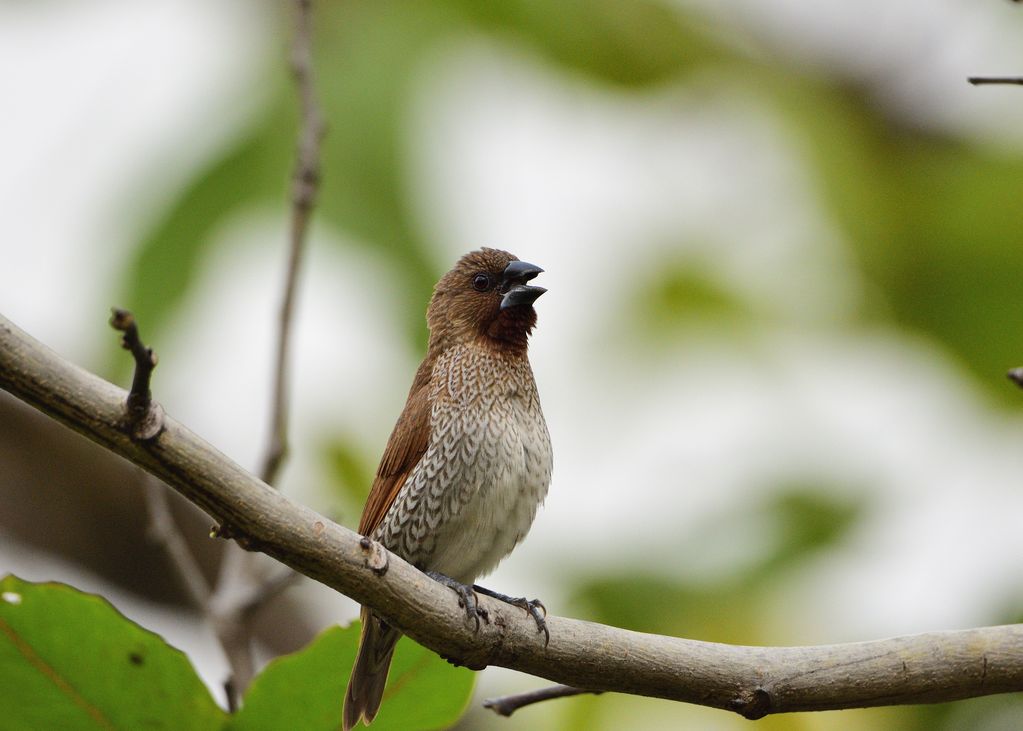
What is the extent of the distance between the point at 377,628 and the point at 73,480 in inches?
52.0

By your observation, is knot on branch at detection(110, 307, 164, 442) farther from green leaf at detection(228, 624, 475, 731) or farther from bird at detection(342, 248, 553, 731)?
bird at detection(342, 248, 553, 731)

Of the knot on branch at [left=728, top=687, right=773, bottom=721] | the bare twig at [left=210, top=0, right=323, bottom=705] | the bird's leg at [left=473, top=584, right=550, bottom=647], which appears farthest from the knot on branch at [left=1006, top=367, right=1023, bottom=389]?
the bare twig at [left=210, top=0, right=323, bottom=705]

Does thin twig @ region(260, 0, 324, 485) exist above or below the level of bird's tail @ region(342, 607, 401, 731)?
above

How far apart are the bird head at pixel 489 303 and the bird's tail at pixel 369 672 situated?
3.20 feet

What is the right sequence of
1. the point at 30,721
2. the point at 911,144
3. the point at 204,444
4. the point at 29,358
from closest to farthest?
the point at 29,358, the point at 204,444, the point at 30,721, the point at 911,144

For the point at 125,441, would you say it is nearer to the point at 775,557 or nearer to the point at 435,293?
the point at 435,293

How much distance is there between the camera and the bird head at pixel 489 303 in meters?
3.94

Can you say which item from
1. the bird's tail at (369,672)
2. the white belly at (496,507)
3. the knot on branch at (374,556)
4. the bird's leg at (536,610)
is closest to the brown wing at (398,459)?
the white belly at (496,507)

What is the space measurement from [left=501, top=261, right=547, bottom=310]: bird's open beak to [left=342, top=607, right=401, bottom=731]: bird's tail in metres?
1.11

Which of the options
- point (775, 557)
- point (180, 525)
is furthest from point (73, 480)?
point (775, 557)

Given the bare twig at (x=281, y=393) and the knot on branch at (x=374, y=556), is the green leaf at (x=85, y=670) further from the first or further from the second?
the bare twig at (x=281, y=393)

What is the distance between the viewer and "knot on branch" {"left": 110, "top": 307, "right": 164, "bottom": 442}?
1.65 metres

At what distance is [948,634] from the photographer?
237cm

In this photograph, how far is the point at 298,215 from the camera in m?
3.46
